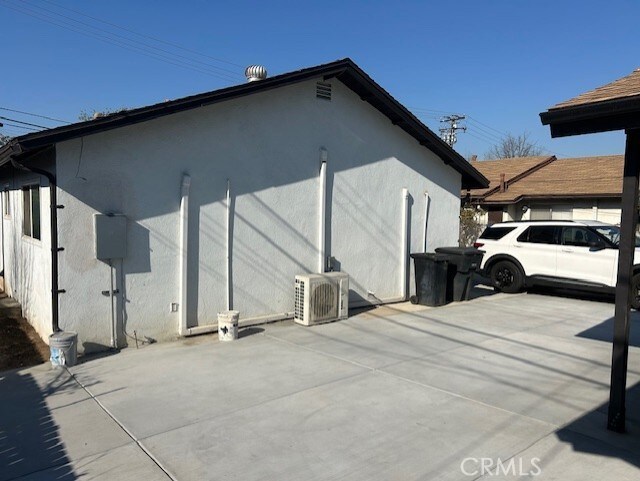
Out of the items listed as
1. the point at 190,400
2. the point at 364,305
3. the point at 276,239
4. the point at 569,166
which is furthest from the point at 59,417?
the point at 569,166

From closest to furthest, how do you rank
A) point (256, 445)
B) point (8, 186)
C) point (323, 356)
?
point (256, 445), point (323, 356), point (8, 186)

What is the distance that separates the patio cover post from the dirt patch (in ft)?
21.5

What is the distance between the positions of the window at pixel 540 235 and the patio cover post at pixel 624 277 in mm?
7650

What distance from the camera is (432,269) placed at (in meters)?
10.4

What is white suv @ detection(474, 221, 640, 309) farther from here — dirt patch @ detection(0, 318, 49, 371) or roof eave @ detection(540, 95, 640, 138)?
dirt patch @ detection(0, 318, 49, 371)

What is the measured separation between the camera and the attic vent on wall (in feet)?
30.2

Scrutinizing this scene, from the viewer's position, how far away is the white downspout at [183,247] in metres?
7.38

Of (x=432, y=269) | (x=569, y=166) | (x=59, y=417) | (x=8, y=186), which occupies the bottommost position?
(x=59, y=417)

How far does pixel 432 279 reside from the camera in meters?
10.4

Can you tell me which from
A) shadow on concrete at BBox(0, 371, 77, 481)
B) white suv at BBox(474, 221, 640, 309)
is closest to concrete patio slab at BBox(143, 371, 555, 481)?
shadow on concrete at BBox(0, 371, 77, 481)

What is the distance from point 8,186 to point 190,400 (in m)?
7.85

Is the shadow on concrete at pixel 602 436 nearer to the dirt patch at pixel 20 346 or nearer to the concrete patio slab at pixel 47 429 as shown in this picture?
the concrete patio slab at pixel 47 429

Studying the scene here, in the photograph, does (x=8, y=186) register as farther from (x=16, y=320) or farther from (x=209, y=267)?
(x=209, y=267)

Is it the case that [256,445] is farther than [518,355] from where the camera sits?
No
